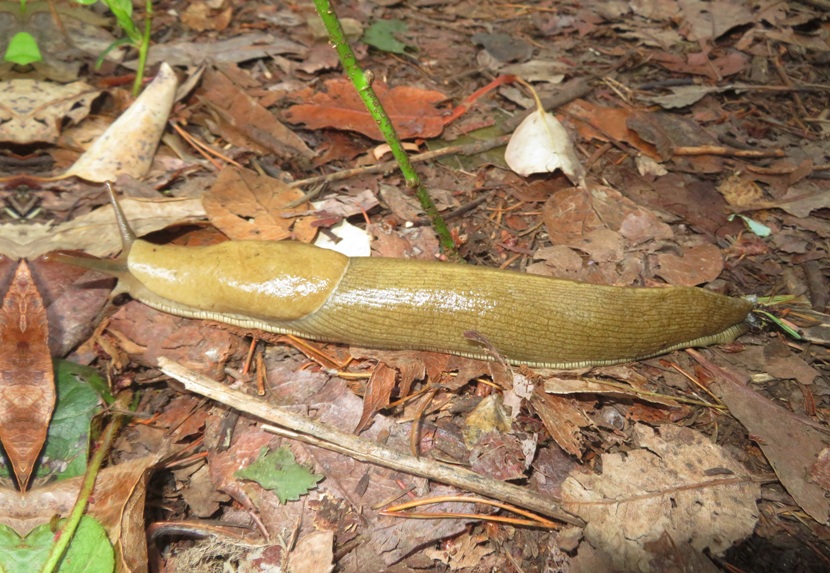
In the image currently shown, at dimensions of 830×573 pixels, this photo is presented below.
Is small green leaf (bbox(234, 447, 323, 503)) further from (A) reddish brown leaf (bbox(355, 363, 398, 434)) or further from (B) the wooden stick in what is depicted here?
(A) reddish brown leaf (bbox(355, 363, 398, 434))

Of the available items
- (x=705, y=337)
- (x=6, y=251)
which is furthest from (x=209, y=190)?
(x=705, y=337)

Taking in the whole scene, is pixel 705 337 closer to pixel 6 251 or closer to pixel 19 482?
pixel 19 482

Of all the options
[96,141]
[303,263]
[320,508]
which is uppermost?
[96,141]

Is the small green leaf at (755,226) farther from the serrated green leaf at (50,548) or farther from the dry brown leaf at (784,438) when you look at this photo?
the serrated green leaf at (50,548)

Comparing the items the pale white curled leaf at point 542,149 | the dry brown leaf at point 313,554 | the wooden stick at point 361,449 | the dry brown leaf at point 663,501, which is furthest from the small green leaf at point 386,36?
the dry brown leaf at point 313,554

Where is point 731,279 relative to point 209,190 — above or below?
below

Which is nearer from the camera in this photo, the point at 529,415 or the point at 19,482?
the point at 19,482

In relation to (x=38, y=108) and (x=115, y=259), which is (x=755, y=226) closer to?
(x=115, y=259)

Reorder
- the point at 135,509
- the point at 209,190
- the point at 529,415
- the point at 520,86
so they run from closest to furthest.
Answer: the point at 135,509 < the point at 529,415 < the point at 209,190 < the point at 520,86
